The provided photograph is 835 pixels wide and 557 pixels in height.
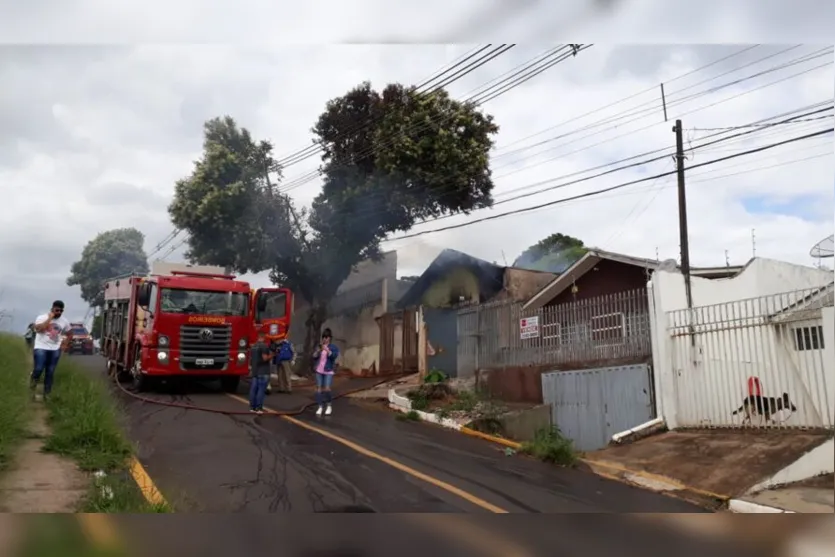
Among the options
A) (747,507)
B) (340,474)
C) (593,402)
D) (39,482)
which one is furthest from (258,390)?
(747,507)

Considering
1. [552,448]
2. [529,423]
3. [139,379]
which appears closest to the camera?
[552,448]

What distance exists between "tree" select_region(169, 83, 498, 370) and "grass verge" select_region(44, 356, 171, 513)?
107cm

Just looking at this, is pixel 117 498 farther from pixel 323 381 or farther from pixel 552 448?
pixel 323 381

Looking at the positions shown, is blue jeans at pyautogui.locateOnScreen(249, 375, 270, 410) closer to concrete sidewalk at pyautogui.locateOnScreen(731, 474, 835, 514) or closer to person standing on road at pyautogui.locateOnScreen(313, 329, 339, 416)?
person standing on road at pyautogui.locateOnScreen(313, 329, 339, 416)

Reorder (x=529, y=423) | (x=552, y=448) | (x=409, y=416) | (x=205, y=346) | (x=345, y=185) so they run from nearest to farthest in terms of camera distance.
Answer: (x=345, y=185), (x=552, y=448), (x=529, y=423), (x=205, y=346), (x=409, y=416)

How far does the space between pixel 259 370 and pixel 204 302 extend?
102cm

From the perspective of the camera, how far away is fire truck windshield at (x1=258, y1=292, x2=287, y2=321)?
406 centimetres

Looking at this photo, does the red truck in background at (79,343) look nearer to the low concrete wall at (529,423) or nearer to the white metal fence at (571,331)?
the white metal fence at (571,331)

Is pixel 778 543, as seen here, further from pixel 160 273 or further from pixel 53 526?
pixel 160 273

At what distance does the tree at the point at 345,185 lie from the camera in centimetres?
290

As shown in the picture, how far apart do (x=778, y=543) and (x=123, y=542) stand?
2949 mm

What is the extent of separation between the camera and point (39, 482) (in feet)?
9.55

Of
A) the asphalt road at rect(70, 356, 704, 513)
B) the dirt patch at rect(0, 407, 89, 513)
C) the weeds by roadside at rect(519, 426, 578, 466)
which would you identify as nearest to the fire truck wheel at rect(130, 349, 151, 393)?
the asphalt road at rect(70, 356, 704, 513)

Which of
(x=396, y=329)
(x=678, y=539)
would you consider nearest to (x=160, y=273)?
(x=678, y=539)
